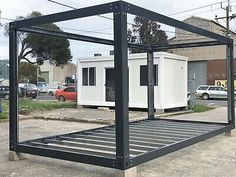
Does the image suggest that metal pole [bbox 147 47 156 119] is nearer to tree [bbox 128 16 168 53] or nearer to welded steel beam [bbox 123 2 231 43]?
welded steel beam [bbox 123 2 231 43]

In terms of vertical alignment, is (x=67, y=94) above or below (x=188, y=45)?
below

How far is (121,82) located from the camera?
5.38 metres

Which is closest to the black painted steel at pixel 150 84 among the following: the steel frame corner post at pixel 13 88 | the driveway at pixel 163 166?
the driveway at pixel 163 166

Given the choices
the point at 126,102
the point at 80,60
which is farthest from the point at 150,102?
the point at 80,60

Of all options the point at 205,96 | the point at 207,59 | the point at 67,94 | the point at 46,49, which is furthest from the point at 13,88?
the point at 207,59

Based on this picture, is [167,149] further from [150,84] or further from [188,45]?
[150,84]

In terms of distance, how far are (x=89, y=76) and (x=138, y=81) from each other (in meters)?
3.10

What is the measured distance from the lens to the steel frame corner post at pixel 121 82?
5383 millimetres

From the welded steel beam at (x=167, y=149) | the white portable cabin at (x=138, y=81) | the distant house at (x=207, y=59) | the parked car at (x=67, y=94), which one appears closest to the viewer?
the welded steel beam at (x=167, y=149)

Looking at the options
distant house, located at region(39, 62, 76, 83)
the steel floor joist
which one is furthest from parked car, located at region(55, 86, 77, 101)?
distant house, located at region(39, 62, 76, 83)

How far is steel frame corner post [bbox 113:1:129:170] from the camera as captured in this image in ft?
17.7

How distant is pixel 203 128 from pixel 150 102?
2.35 m

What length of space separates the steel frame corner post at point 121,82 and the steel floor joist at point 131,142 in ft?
0.79

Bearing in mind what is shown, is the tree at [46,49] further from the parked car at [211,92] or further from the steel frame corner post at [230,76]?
the steel frame corner post at [230,76]
